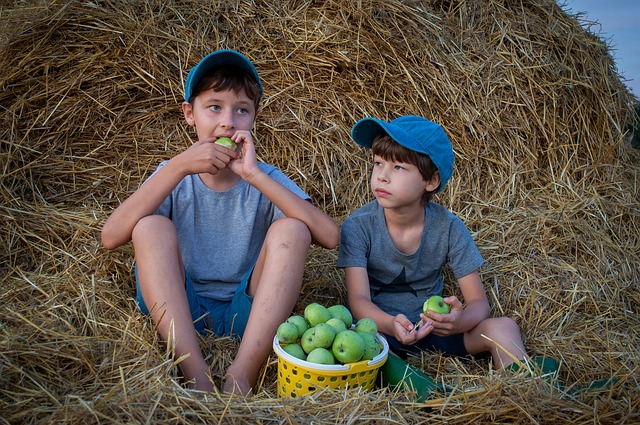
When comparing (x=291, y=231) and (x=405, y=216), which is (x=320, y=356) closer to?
(x=291, y=231)

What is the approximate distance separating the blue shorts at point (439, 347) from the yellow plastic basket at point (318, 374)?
480 mm

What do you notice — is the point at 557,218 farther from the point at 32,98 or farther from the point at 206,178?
the point at 32,98

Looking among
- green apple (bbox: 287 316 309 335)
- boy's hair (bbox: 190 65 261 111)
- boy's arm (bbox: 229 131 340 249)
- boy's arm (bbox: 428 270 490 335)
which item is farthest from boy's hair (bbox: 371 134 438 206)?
green apple (bbox: 287 316 309 335)

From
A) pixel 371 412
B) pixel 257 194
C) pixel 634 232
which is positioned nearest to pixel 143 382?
pixel 371 412

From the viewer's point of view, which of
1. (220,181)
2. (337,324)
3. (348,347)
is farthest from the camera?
(220,181)

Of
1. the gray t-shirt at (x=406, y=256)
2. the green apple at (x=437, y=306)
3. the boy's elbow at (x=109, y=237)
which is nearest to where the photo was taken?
the green apple at (x=437, y=306)

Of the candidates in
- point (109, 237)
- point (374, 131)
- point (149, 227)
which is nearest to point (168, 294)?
point (149, 227)

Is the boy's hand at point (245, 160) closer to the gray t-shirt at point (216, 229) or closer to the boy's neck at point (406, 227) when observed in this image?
the gray t-shirt at point (216, 229)

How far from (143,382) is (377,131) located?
133 centimetres

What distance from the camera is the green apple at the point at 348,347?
5.99 ft

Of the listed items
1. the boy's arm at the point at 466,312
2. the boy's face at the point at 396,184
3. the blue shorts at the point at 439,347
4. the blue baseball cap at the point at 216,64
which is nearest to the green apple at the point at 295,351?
the boy's arm at the point at 466,312

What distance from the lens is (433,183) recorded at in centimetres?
247

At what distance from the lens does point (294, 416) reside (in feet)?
5.66

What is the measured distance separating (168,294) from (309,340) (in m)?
0.51
